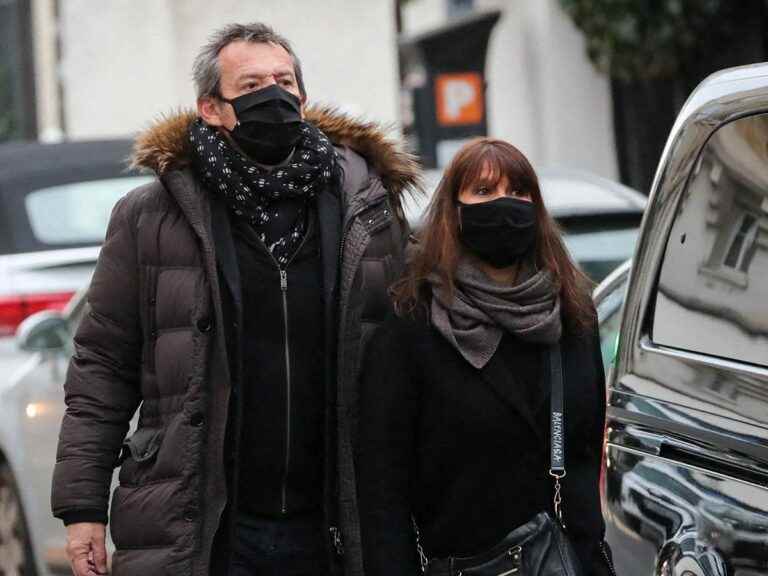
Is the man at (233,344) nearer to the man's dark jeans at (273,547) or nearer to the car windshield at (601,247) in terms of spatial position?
the man's dark jeans at (273,547)

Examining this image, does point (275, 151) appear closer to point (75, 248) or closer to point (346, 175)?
point (346, 175)

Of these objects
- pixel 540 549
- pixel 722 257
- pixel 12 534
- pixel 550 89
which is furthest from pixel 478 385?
pixel 550 89

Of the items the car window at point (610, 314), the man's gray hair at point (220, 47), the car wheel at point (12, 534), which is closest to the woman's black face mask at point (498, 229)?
the man's gray hair at point (220, 47)

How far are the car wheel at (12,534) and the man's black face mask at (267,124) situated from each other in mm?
2975

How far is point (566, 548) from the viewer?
319 cm

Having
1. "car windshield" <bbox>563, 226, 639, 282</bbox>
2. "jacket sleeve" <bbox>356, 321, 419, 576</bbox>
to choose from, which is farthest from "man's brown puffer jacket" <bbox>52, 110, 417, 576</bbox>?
"car windshield" <bbox>563, 226, 639, 282</bbox>

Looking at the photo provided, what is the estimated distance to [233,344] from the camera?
3645mm

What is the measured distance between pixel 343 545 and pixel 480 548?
0.51 metres

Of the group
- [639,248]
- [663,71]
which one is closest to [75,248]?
[639,248]

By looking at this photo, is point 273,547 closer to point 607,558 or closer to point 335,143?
point 607,558

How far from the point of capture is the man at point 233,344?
11.9 ft

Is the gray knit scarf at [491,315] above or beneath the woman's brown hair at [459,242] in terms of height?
beneath

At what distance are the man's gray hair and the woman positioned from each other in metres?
0.60

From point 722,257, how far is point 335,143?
1032 millimetres
